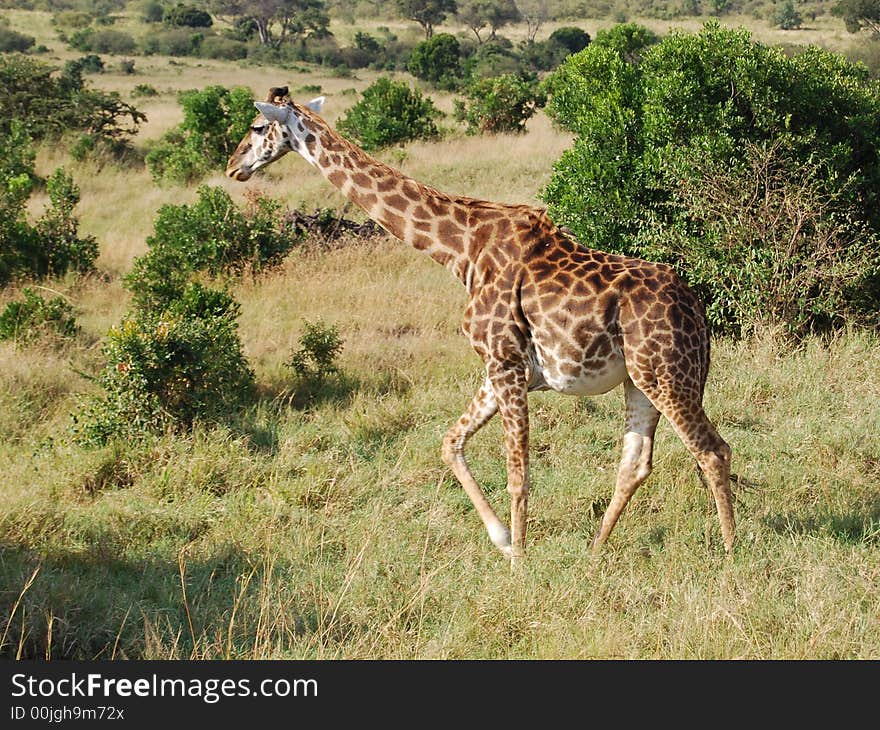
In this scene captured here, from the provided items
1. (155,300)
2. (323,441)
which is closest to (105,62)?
(155,300)

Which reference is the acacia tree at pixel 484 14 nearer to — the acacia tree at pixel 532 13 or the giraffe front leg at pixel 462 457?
the acacia tree at pixel 532 13

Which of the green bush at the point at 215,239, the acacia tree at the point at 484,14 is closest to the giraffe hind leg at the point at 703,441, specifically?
the green bush at the point at 215,239

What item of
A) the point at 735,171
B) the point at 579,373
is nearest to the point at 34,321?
the point at 579,373

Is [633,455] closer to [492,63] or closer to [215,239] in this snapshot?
[215,239]

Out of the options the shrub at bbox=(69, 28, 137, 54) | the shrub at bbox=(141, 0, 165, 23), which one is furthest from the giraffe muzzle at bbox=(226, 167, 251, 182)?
the shrub at bbox=(141, 0, 165, 23)

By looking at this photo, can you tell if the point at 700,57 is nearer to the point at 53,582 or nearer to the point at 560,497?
the point at 560,497

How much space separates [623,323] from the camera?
5656 mm

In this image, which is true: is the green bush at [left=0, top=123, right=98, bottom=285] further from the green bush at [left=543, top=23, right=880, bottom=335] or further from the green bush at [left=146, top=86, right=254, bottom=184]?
the green bush at [left=543, top=23, right=880, bottom=335]

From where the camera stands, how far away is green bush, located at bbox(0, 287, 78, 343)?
9.45 m

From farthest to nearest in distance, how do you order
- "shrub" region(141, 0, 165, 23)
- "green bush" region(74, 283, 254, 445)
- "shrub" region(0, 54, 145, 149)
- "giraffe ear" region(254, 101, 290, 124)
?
"shrub" region(141, 0, 165, 23) → "shrub" region(0, 54, 145, 149) → "green bush" region(74, 283, 254, 445) → "giraffe ear" region(254, 101, 290, 124)

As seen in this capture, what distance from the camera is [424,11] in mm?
57781

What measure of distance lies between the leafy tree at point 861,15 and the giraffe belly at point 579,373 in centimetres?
4079

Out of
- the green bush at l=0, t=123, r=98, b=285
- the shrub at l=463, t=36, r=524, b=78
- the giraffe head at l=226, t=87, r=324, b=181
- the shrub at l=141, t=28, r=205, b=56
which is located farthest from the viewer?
the shrub at l=141, t=28, r=205, b=56

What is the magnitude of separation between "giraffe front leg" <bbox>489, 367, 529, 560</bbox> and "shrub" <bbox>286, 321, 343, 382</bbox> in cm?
343
